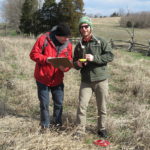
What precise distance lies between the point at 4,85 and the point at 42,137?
11.7 feet

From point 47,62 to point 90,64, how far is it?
23.5 inches

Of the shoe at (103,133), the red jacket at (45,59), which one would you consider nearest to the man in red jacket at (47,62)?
the red jacket at (45,59)

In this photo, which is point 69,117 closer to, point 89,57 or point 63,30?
point 89,57

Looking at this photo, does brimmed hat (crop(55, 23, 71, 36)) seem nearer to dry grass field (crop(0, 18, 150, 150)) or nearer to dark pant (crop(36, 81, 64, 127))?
dark pant (crop(36, 81, 64, 127))

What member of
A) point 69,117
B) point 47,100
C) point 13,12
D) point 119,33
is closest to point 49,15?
point 119,33

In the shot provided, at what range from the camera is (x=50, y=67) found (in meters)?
3.45

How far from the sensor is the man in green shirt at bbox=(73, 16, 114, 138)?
332 centimetres

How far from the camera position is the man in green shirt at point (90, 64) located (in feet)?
10.9

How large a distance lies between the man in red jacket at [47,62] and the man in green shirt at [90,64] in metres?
0.21

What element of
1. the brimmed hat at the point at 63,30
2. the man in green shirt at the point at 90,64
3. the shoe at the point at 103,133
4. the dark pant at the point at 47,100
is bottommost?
the shoe at the point at 103,133

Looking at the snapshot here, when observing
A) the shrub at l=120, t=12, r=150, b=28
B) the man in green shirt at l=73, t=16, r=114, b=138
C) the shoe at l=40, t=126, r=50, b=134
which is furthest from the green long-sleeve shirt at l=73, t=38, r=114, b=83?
the shrub at l=120, t=12, r=150, b=28

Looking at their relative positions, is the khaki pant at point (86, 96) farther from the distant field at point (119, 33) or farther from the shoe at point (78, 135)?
the distant field at point (119, 33)

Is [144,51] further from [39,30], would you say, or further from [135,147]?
[135,147]

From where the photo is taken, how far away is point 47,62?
3.31m
